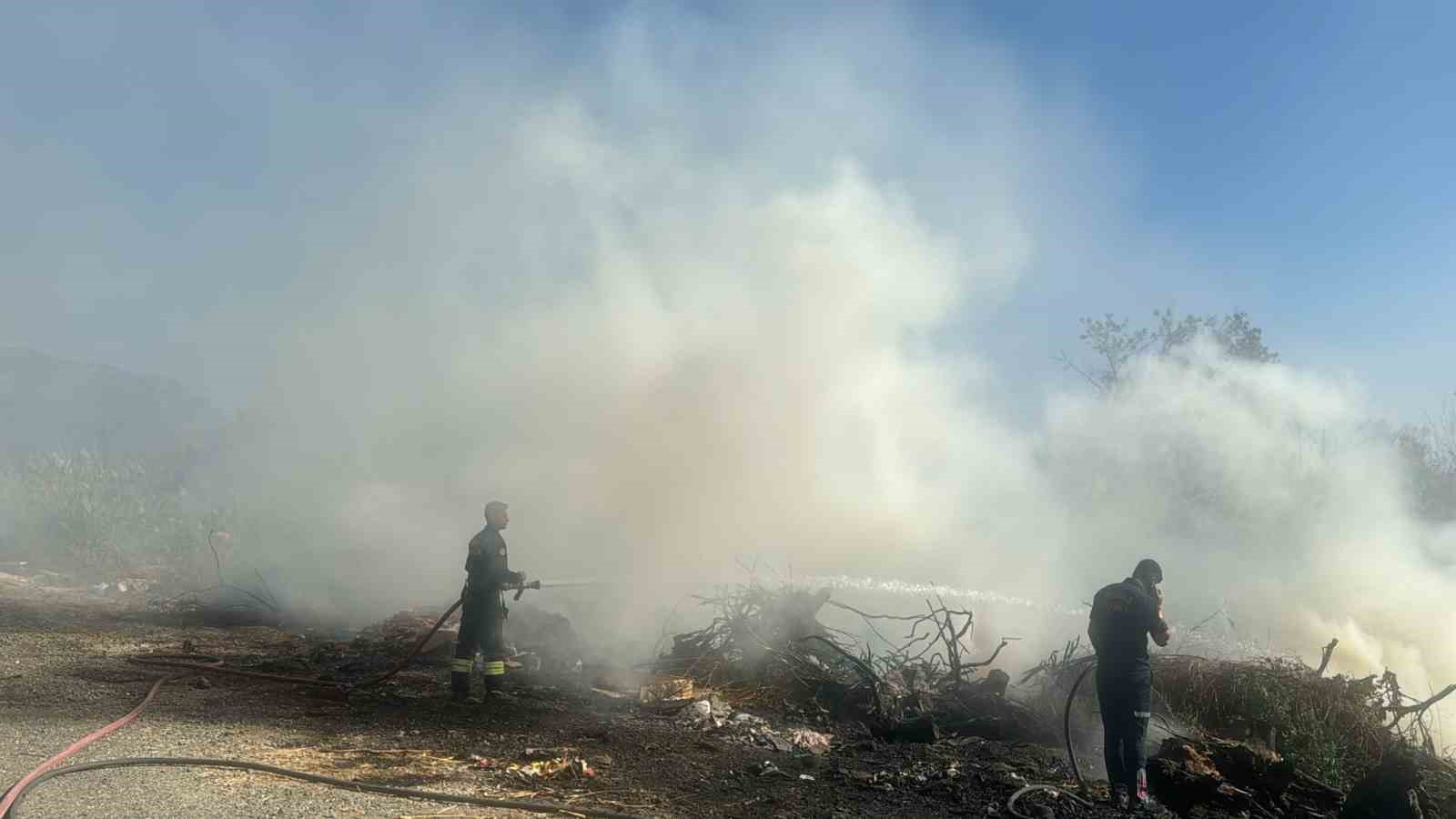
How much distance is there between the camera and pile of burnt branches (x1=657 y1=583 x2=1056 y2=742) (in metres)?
8.52

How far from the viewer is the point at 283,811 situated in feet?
16.8

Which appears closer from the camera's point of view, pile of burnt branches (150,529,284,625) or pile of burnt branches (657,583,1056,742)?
pile of burnt branches (657,583,1056,742)

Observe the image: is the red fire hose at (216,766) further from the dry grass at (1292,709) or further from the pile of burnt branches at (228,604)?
the pile of burnt branches at (228,604)

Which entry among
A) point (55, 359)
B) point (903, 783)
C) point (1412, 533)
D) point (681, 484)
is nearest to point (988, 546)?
point (681, 484)

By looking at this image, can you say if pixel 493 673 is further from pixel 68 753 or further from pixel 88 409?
pixel 88 409

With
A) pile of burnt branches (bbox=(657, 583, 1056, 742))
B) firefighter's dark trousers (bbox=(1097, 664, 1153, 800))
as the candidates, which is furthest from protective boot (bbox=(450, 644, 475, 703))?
firefighter's dark trousers (bbox=(1097, 664, 1153, 800))

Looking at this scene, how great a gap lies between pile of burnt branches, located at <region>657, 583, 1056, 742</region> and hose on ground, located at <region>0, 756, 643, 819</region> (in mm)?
3615

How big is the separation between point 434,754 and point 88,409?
28826mm

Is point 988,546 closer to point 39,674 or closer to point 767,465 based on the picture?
point 767,465

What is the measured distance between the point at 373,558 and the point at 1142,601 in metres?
14.9

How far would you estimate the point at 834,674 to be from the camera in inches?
366

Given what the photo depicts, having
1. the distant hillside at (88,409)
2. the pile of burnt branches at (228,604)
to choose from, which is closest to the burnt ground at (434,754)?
the pile of burnt branches at (228,604)

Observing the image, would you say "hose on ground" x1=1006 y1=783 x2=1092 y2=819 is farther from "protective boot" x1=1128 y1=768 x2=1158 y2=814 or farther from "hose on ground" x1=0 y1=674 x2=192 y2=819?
"hose on ground" x1=0 y1=674 x2=192 y2=819

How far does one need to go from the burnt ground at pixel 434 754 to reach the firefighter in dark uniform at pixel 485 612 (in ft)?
0.85
